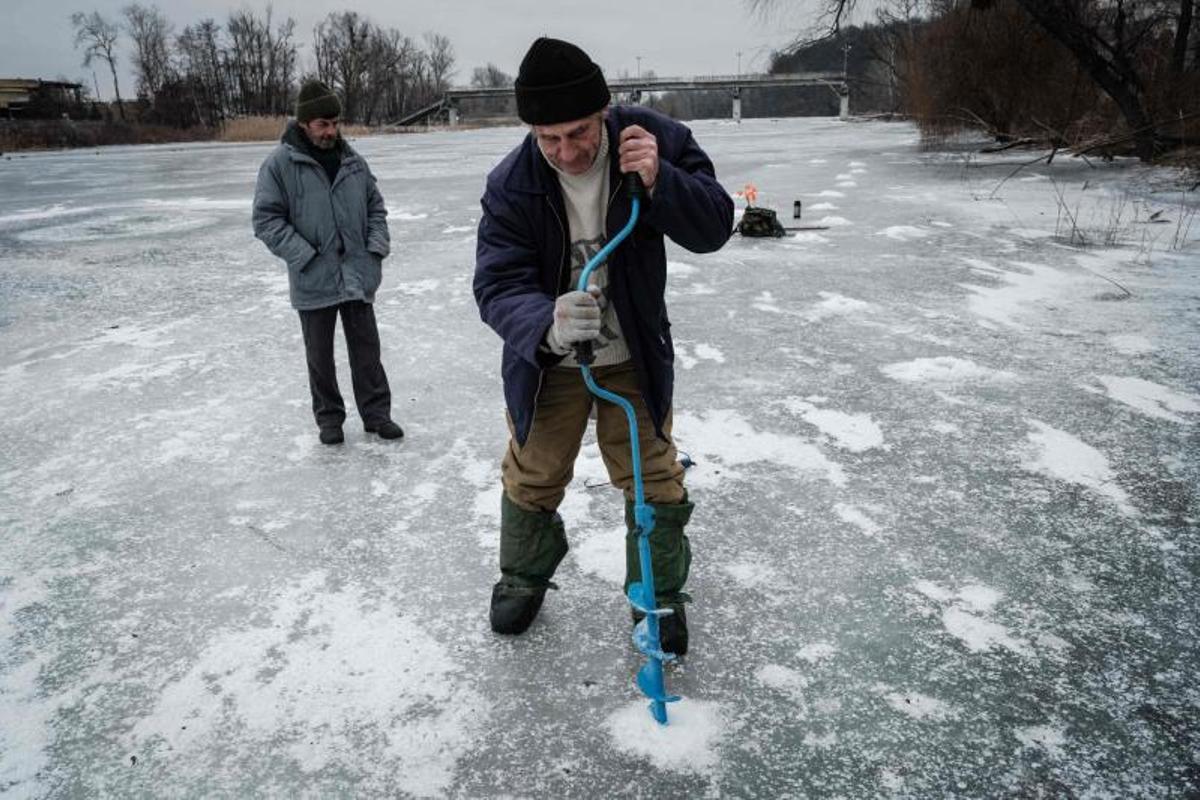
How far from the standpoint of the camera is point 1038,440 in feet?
12.7

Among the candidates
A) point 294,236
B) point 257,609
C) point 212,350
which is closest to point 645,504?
point 257,609

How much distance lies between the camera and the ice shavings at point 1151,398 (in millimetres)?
4091

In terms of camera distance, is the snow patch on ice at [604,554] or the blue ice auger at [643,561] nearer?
the blue ice auger at [643,561]

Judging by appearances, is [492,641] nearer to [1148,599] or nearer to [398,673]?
[398,673]

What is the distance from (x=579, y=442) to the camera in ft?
7.97

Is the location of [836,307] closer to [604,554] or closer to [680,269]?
[680,269]

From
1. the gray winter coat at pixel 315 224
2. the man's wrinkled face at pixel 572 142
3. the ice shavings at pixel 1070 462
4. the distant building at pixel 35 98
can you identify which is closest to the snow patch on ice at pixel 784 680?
the man's wrinkled face at pixel 572 142

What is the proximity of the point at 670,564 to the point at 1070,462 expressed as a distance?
2.34 metres

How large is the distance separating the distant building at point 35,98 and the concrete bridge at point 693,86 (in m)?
27.2

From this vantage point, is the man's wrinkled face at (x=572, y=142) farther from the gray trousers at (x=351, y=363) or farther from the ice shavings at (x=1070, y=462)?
the ice shavings at (x=1070, y=462)

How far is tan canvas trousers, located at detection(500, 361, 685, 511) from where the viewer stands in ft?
7.73

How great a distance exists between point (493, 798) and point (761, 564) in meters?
1.38

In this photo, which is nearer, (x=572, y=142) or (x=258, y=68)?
(x=572, y=142)

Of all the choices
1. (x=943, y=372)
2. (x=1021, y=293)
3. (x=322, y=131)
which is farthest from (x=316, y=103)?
(x=1021, y=293)
